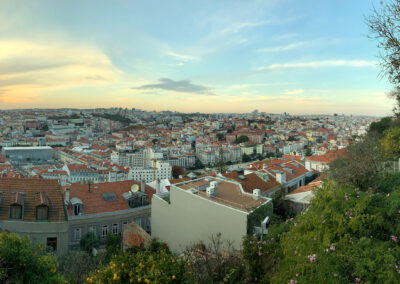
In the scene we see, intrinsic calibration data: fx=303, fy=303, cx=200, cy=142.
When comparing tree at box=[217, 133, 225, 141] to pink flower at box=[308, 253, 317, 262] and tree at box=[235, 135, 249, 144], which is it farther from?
pink flower at box=[308, 253, 317, 262]

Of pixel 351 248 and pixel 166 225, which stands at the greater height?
pixel 351 248

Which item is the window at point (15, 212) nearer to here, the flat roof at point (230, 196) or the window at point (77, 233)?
the window at point (77, 233)

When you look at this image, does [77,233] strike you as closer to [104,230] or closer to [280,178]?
[104,230]

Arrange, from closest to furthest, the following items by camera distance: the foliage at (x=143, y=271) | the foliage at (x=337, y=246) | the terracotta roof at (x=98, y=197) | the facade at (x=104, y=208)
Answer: the foliage at (x=143, y=271), the foliage at (x=337, y=246), the facade at (x=104, y=208), the terracotta roof at (x=98, y=197)

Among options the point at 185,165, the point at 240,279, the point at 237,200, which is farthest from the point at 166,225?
the point at 185,165

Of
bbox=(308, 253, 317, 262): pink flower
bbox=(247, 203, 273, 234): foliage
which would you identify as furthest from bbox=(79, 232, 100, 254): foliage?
bbox=(308, 253, 317, 262): pink flower

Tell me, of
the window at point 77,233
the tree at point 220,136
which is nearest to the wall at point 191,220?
the window at point 77,233

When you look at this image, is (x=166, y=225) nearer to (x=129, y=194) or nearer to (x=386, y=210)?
(x=129, y=194)
